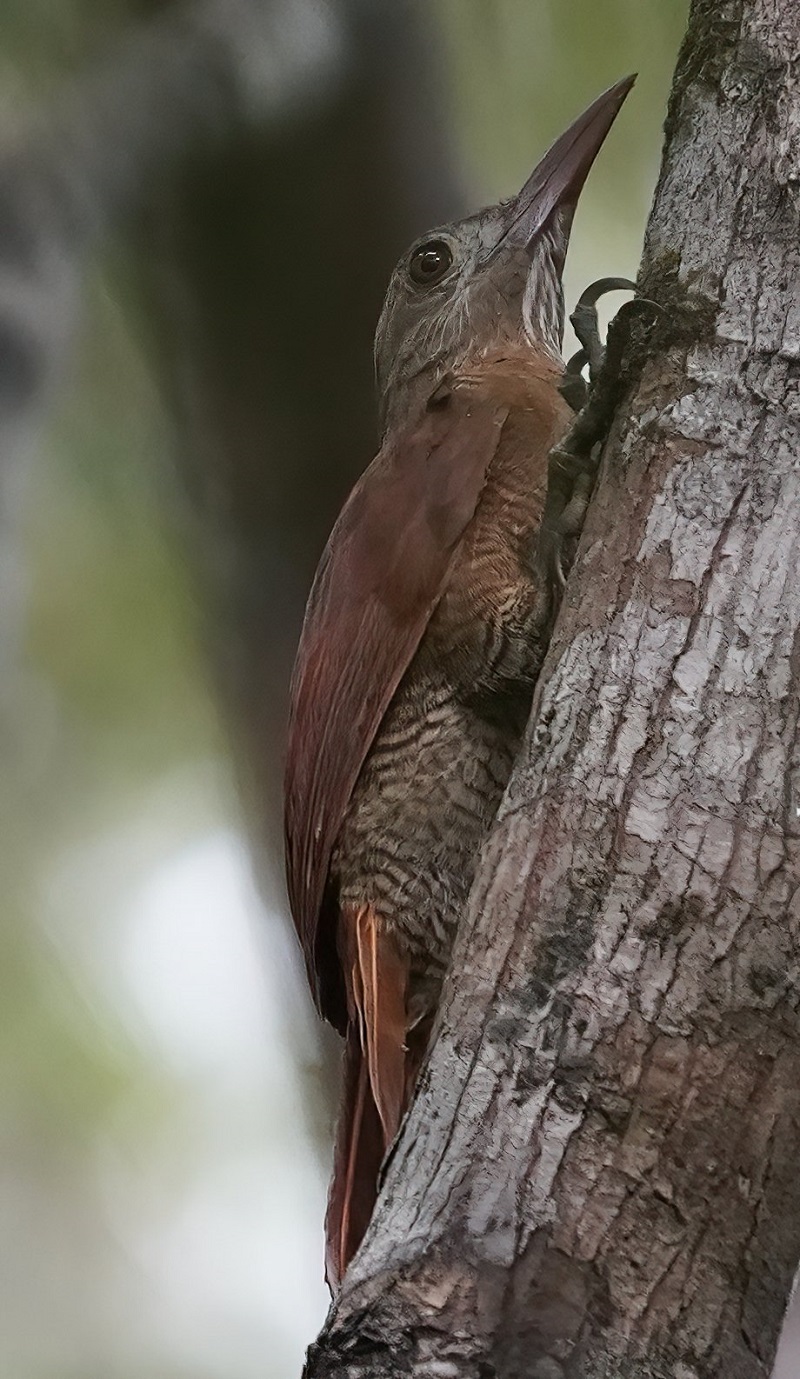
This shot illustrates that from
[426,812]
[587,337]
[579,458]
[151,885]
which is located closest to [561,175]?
[587,337]

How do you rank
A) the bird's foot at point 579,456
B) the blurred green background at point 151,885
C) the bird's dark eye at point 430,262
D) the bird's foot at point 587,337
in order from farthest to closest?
the blurred green background at point 151,885
the bird's dark eye at point 430,262
the bird's foot at point 587,337
the bird's foot at point 579,456

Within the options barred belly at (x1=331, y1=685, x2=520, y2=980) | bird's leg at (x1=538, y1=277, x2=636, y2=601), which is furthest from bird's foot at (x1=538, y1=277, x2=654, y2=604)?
barred belly at (x1=331, y1=685, x2=520, y2=980)

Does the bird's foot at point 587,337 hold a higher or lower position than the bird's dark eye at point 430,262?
lower

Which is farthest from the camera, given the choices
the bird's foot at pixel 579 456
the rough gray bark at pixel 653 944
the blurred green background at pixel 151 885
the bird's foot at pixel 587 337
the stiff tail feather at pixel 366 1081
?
the blurred green background at pixel 151 885

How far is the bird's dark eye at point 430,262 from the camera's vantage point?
83.1 inches

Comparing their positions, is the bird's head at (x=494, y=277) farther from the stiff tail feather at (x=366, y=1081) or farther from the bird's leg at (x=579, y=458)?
the stiff tail feather at (x=366, y=1081)

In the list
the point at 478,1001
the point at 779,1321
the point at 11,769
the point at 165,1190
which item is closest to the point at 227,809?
the point at 11,769

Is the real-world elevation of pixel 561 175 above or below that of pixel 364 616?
above

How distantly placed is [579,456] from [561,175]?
805mm

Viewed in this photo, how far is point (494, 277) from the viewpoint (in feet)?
6.64

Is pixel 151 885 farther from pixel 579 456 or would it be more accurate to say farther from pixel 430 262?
pixel 579 456

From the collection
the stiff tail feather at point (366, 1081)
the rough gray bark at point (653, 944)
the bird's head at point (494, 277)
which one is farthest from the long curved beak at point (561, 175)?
the stiff tail feather at point (366, 1081)

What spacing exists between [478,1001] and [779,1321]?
0.32 m

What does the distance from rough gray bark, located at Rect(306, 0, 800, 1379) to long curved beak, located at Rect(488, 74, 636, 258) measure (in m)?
0.77
